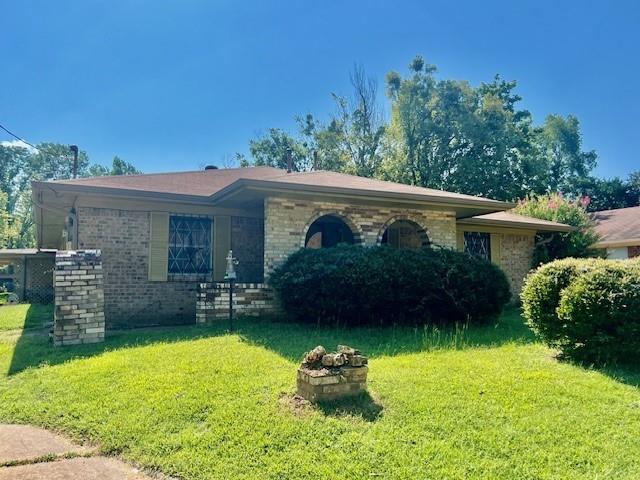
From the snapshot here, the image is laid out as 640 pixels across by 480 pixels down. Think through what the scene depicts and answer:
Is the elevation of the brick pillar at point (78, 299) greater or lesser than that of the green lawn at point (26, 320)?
greater

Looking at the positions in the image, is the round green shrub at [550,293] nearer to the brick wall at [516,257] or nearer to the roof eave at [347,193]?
the roof eave at [347,193]

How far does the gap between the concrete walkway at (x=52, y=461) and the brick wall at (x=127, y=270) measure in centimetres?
602

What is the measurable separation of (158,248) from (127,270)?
782 millimetres

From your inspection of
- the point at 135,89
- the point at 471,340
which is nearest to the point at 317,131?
the point at 135,89

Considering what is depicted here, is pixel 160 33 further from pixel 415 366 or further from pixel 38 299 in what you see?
pixel 38 299

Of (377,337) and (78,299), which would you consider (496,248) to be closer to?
(377,337)

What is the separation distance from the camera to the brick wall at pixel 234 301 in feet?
29.0

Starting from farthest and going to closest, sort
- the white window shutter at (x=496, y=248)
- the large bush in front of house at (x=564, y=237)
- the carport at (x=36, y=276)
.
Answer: the carport at (x=36, y=276), the large bush in front of house at (x=564, y=237), the white window shutter at (x=496, y=248)

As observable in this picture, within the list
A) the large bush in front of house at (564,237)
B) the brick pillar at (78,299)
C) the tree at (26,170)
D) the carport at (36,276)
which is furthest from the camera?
the tree at (26,170)

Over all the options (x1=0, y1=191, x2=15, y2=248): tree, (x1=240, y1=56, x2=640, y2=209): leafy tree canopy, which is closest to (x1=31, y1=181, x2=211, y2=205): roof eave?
(x1=240, y1=56, x2=640, y2=209): leafy tree canopy

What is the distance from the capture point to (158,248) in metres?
10.2

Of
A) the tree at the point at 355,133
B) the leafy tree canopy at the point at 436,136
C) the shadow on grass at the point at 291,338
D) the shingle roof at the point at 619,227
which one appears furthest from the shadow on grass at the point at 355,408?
the tree at the point at 355,133

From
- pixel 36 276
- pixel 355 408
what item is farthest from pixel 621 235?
pixel 36 276

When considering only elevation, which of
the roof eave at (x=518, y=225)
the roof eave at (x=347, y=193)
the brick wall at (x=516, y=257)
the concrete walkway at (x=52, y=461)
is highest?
the roof eave at (x=347, y=193)
